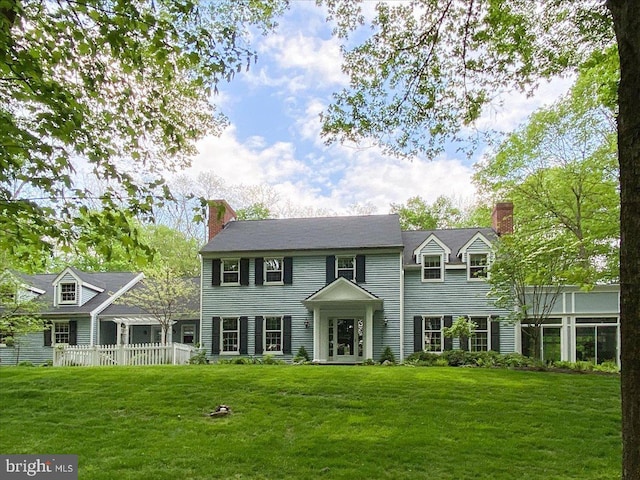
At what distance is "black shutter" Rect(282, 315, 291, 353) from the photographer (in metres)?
20.6

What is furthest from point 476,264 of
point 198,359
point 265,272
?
point 198,359

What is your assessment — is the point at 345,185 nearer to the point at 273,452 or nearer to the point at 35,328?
the point at 35,328

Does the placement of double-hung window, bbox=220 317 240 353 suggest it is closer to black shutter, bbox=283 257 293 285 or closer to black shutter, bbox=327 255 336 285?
black shutter, bbox=283 257 293 285

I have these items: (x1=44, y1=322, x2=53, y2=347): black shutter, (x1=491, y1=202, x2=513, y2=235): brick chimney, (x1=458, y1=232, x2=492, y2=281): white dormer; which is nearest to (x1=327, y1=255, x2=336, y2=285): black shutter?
(x1=458, y1=232, x2=492, y2=281): white dormer

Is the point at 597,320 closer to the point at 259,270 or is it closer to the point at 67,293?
the point at 259,270

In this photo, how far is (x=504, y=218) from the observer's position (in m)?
21.5

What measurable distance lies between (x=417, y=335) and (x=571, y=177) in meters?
9.88

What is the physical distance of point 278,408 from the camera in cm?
993

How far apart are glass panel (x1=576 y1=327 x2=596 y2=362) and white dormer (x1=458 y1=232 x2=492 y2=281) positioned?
4.53 meters

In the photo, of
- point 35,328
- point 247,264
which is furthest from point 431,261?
point 35,328

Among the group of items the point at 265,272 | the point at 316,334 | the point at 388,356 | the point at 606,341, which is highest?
the point at 265,272

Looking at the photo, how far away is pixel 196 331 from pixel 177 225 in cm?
1675

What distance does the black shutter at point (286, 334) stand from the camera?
67.6ft

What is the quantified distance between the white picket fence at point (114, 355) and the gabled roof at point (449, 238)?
395 inches
